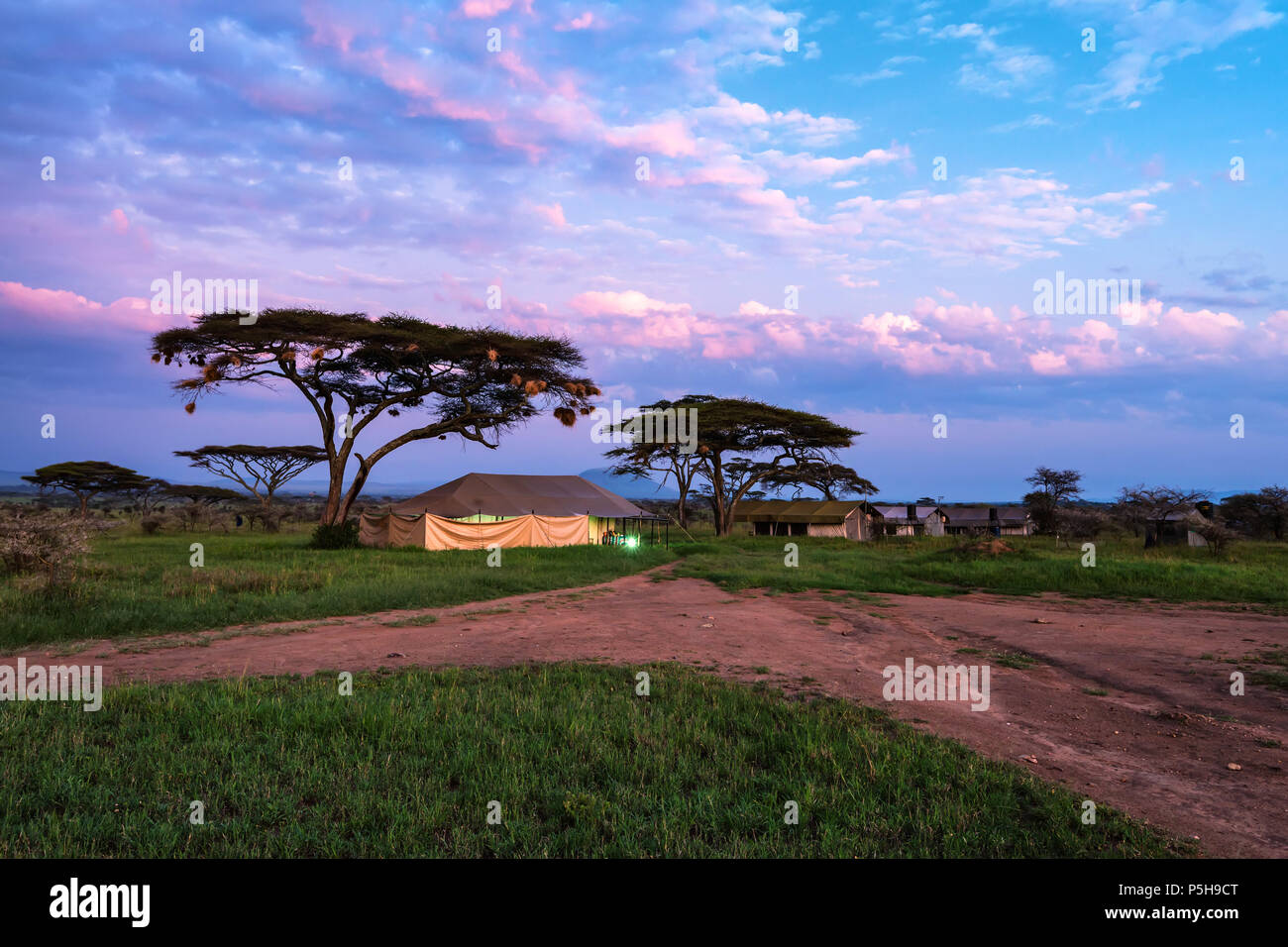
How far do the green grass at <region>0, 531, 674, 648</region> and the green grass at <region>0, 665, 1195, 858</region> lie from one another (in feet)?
16.6

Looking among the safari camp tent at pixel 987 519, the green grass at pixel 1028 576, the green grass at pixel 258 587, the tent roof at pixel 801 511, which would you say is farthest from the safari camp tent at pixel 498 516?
the safari camp tent at pixel 987 519

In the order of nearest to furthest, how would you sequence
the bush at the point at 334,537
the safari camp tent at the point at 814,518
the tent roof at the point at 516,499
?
the bush at the point at 334,537 → the tent roof at the point at 516,499 → the safari camp tent at the point at 814,518

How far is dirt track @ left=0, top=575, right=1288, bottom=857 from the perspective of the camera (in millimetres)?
5113

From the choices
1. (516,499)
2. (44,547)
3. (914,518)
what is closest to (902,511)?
(914,518)

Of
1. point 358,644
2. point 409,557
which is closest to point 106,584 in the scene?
point 358,644

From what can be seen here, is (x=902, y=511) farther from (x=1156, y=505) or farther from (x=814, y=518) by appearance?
(x=1156, y=505)

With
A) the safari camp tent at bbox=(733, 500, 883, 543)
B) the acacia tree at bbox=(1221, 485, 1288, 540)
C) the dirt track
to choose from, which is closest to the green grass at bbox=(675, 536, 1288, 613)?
the dirt track

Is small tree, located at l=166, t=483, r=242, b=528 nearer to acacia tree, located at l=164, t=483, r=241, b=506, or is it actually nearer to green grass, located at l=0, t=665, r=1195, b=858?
acacia tree, located at l=164, t=483, r=241, b=506

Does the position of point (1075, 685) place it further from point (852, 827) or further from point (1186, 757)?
point (852, 827)

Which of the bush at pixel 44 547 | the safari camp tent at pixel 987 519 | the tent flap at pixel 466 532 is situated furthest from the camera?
the safari camp tent at pixel 987 519

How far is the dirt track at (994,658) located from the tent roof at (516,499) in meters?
14.8

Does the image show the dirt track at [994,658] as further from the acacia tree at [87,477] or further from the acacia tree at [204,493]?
the acacia tree at [204,493]

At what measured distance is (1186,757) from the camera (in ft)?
18.3

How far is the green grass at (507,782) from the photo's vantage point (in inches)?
153
